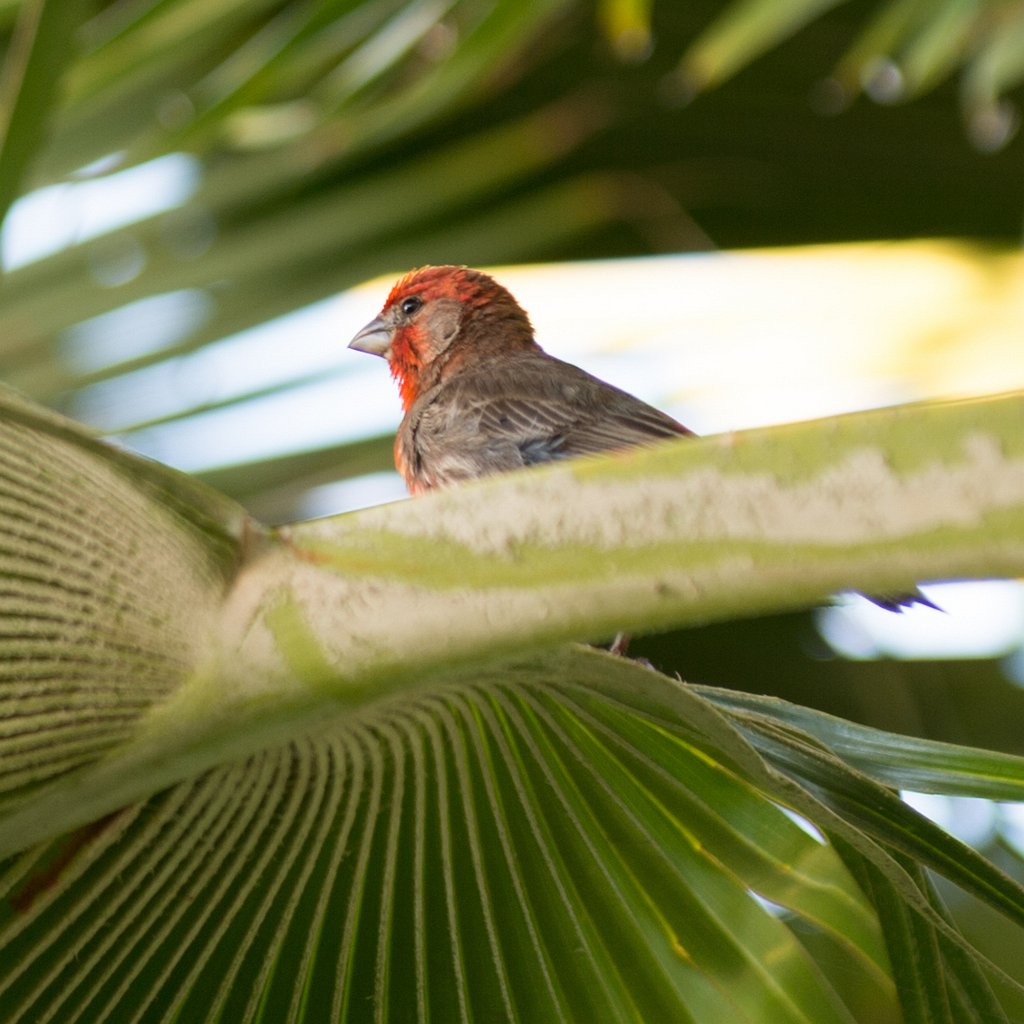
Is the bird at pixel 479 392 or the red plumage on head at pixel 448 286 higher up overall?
the red plumage on head at pixel 448 286

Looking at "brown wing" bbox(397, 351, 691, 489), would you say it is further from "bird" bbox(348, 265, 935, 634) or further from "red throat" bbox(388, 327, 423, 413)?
"red throat" bbox(388, 327, 423, 413)

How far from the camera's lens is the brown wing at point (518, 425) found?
10.5 ft

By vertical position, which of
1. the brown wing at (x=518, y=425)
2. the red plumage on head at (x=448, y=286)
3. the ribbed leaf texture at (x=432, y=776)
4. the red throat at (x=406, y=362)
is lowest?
the ribbed leaf texture at (x=432, y=776)

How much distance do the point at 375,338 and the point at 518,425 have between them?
78 cm

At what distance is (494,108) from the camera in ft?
12.4

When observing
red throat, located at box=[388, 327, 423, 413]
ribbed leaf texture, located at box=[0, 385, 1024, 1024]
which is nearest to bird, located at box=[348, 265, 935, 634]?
red throat, located at box=[388, 327, 423, 413]

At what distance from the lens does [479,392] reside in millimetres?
3443

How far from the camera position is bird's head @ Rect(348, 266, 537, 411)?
389 cm

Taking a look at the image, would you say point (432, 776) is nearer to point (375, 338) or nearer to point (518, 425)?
point (518, 425)

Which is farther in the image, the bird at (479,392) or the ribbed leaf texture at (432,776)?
the bird at (479,392)

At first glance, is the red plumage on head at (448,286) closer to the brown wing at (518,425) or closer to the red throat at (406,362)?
the red throat at (406,362)

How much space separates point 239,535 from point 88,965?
1.70 ft

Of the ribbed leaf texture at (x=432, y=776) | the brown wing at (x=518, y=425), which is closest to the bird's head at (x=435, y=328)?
the brown wing at (x=518, y=425)

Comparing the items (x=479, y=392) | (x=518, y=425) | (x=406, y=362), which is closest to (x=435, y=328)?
(x=406, y=362)
